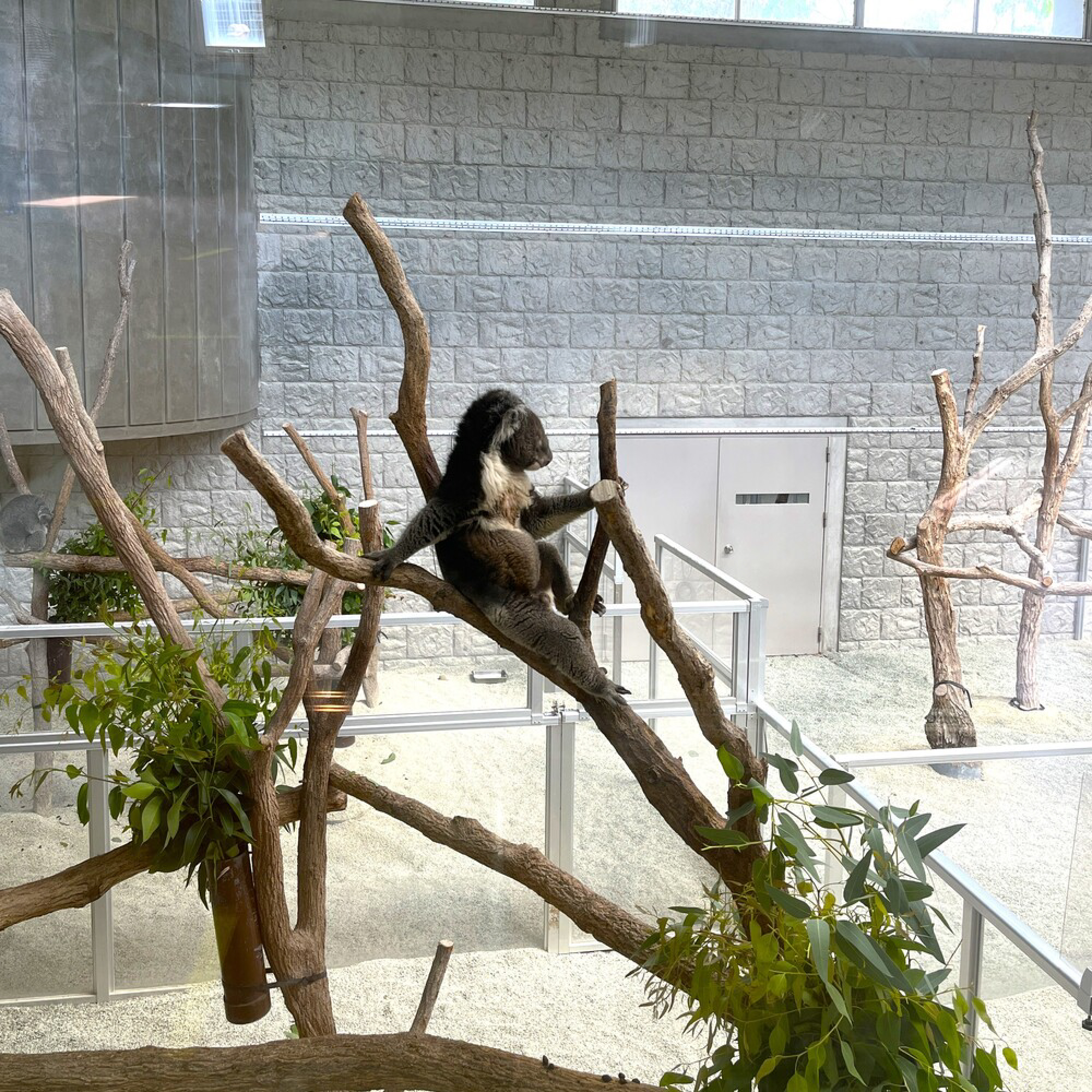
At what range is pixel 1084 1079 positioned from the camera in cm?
134

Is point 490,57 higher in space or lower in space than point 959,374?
higher

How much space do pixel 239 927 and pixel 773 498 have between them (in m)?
1.96

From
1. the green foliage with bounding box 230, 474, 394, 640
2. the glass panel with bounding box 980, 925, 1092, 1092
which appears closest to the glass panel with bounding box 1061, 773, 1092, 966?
the glass panel with bounding box 980, 925, 1092, 1092

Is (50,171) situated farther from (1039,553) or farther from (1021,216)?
(1039,553)

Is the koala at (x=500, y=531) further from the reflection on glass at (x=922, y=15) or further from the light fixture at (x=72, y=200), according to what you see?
the reflection on glass at (x=922, y=15)

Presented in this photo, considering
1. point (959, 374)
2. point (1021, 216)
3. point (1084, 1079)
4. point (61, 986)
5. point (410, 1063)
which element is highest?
point (1021, 216)

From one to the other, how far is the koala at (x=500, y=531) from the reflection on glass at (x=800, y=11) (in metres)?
1.77

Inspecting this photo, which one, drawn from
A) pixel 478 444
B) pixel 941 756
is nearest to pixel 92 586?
pixel 478 444

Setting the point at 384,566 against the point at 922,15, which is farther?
the point at 922,15

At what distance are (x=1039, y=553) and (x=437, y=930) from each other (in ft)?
6.67

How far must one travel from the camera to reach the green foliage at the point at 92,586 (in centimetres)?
269

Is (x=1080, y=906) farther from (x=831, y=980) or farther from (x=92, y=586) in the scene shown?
(x=92, y=586)

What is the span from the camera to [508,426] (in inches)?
53.7

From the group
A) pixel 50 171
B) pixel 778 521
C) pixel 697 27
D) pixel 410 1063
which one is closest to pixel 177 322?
pixel 50 171
